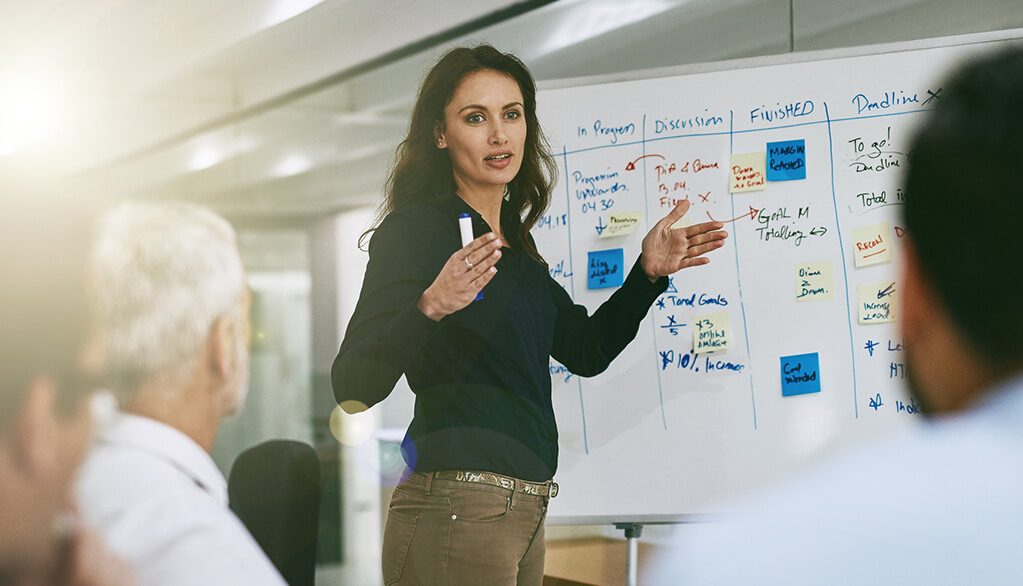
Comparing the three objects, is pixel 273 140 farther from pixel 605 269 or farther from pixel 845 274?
pixel 845 274

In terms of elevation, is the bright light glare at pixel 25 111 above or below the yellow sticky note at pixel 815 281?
above

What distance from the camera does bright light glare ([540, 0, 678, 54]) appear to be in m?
2.72

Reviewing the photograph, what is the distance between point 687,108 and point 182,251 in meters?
1.38

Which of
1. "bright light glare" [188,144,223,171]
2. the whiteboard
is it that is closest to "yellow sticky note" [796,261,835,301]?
the whiteboard

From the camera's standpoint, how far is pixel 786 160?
180cm

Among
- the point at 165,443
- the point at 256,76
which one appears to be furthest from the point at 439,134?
the point at 256,76

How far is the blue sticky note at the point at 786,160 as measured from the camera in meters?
1.80

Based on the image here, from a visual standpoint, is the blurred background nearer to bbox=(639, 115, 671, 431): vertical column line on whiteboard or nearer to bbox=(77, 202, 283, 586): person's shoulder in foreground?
bbox=(639, 115, 671, 431): vertical column line on whiteboard

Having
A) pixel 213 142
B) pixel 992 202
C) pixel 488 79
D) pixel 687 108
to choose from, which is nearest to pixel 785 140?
pixel 687 108

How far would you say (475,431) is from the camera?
1325 mm

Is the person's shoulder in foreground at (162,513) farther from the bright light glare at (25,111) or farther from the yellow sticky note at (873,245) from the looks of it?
the bright light glare at (25,111)

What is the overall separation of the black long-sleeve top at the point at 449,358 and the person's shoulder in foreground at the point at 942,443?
798 mm

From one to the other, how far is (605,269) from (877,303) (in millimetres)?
626

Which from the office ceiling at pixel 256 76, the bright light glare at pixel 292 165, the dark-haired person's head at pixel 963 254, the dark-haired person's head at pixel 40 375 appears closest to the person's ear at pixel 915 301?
the dark-haired person's head at pixel 963 254
